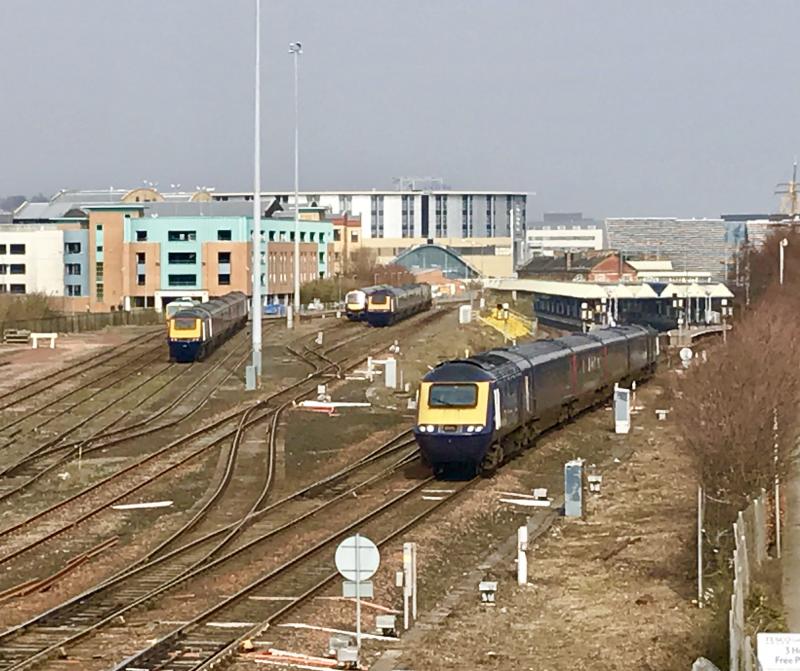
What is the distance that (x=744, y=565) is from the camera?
18.3 m

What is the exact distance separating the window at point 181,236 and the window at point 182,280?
2.96 m

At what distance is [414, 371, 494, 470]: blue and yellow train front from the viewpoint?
29.8 metres

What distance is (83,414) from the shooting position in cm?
4231

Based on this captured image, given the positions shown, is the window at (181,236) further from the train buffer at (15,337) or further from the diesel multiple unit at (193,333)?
the diesel multiple unit at (193,333)

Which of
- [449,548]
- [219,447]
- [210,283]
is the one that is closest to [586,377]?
[219,447]

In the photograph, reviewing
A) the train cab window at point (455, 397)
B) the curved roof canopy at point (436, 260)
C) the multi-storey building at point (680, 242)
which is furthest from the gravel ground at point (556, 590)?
the curved roof canopy at point (436, 260)

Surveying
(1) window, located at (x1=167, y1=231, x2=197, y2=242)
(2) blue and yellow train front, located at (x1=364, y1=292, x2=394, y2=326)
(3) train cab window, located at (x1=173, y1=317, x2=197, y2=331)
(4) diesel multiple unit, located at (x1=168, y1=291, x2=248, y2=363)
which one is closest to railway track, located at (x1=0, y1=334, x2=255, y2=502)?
(4) diesel multiple unit, located at (x1=168, y1=291, x2=248, y2=363)

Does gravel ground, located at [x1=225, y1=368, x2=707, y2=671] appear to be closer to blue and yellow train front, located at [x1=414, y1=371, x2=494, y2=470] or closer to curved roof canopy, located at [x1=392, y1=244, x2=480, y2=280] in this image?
blue and yellow train front, located at [x1=414, y1=371, x2=494, y2=470]

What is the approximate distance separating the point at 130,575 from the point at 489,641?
234 inches

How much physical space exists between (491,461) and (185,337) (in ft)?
84.8

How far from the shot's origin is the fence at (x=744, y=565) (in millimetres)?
14148

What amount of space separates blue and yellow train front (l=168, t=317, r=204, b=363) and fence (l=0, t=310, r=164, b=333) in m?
19.0

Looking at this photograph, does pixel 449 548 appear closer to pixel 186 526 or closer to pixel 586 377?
pixel 186 526

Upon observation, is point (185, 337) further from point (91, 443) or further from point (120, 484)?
point (120, 484)
